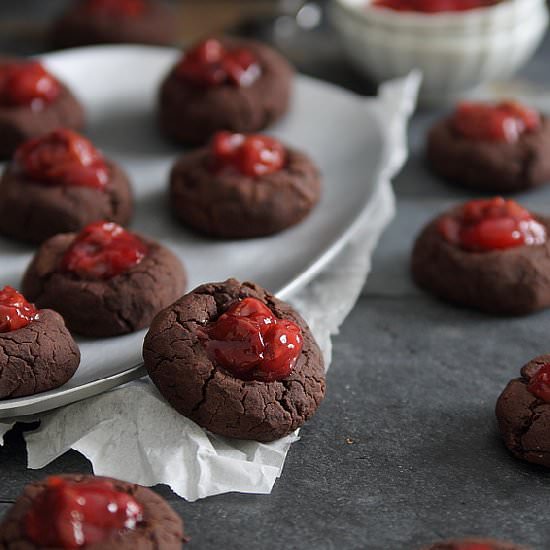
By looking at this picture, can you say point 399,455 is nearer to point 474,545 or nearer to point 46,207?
point 474,545

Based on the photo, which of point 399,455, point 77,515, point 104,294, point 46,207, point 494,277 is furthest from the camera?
point 46,207

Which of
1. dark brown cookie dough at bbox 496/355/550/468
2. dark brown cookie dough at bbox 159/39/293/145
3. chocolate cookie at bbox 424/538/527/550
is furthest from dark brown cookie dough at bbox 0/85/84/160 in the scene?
chocolate cookie at bbox 424/538/527/550

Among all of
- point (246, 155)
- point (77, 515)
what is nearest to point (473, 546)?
point (77, 515)

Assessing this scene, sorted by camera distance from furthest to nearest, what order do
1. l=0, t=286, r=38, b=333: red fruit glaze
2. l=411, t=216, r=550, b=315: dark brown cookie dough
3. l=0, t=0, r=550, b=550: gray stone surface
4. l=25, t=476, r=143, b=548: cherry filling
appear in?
1. l=411, t=216, r=550, b=315: dark brown cookie dough
2. l=0, t=286, r=38, b=333: red fruit glaze
3. l=0, t=0, r=550, b=550: gray stone surface
4. l=25, t=476, r=143, b=548: cherry filling

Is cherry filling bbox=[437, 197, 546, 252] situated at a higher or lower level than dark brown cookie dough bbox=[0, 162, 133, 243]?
higher

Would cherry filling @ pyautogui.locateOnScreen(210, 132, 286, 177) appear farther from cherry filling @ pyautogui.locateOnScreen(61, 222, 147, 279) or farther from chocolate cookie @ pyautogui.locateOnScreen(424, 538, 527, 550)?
chocolate cookie @ pyautogui.locateOnScreen(424, 538, 527, 550)
